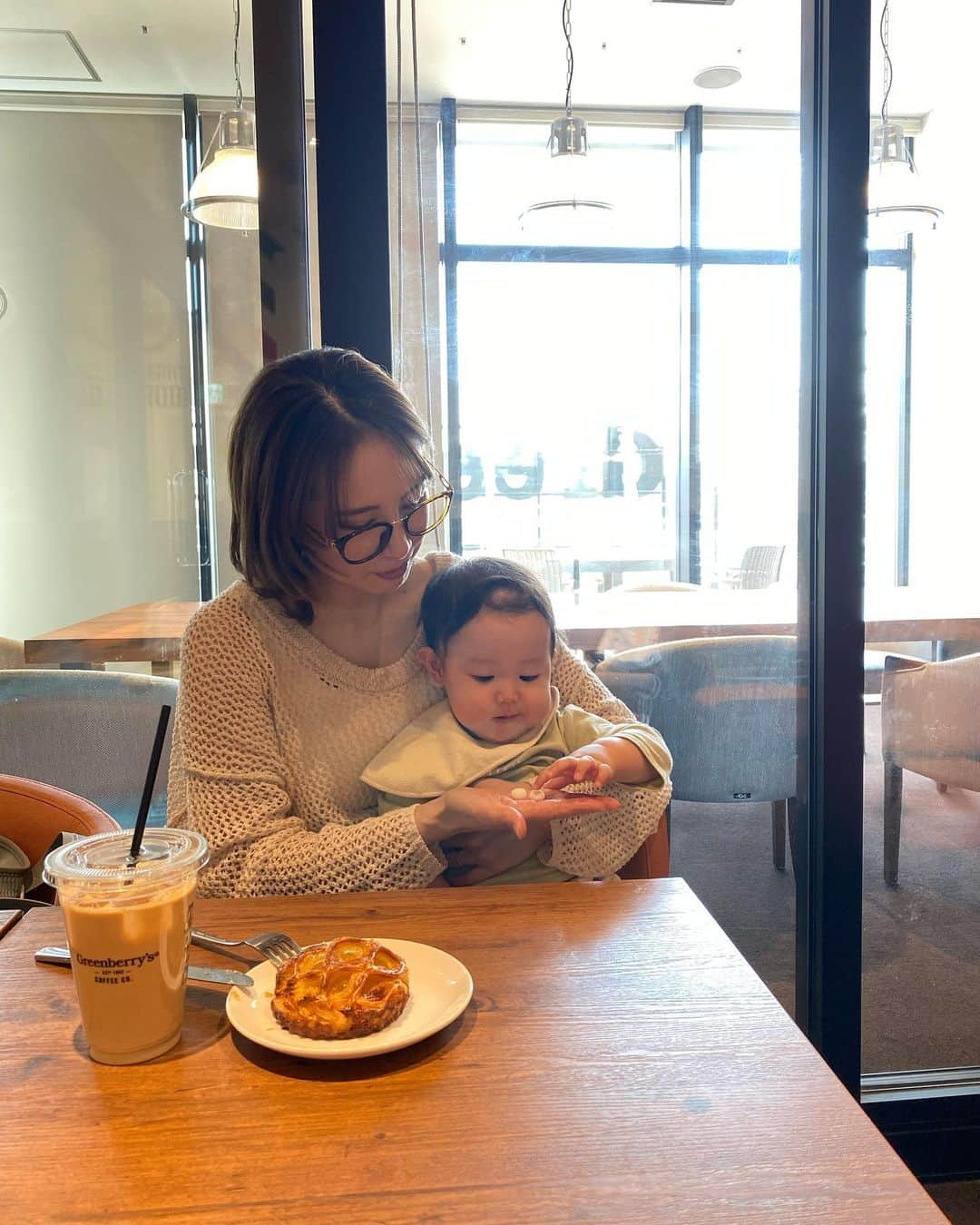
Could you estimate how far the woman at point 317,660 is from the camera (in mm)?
1275

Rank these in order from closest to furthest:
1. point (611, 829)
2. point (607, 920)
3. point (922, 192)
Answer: point (607, 920)
point (611, 829)
point (922, 192)

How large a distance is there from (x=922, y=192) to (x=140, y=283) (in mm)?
1668

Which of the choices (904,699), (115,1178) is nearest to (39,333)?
(115,1178)

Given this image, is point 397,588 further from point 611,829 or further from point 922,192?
point 922,192

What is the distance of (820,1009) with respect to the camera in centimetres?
205

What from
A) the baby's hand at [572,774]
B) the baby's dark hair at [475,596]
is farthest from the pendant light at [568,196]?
the baby's hand at [572,774]

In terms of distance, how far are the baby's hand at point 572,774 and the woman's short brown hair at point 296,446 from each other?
0.45m

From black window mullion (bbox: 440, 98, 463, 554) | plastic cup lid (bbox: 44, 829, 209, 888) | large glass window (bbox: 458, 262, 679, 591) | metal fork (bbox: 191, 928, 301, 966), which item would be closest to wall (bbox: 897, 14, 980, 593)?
large glass window (bbox: 458, 262, 679, 591)

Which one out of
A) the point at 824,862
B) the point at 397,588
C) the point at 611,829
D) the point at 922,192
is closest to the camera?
the point at 611,829

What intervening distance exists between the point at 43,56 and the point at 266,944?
1.89 metres

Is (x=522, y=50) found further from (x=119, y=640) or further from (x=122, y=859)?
(x=122, y=859)

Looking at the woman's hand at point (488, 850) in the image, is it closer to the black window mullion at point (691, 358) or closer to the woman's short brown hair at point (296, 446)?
the woman's short brown hair at point (296, 446)

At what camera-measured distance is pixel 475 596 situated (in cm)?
148

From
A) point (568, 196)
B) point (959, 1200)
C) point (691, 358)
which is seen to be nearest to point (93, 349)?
point (568, 196)
